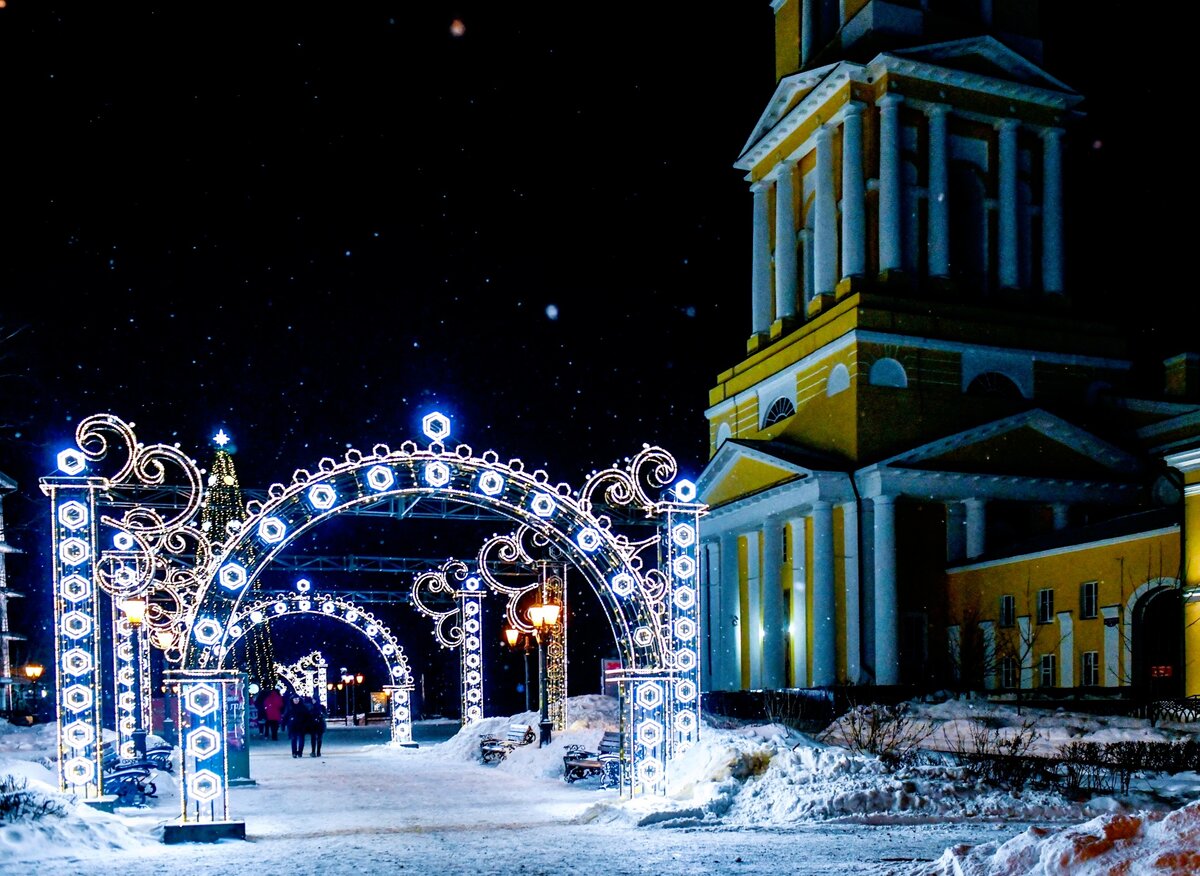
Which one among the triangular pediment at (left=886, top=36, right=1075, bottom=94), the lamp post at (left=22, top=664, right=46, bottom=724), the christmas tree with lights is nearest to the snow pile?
the christmas tree with lights

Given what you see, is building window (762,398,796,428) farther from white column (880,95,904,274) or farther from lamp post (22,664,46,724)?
lamp post (22,664,46,724)

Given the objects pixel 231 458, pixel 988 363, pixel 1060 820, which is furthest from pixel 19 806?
pixel 988 363

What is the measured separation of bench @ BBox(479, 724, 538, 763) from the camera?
26.3 m

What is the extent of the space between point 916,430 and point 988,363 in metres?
4.31

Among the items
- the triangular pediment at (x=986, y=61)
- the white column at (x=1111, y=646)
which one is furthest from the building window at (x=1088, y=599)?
the triangular pediment at (x=986, y=61)

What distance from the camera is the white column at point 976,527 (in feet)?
130

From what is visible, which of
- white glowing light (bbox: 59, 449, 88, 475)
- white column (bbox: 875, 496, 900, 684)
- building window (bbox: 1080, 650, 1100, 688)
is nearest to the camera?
white glowing light (bbox: 59, 449, 88, 475)

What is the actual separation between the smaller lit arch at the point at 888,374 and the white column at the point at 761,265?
846 cm

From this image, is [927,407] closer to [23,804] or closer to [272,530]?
[272,530]

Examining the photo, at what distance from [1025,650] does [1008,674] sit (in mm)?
1223

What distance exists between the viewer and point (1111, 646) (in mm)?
33625

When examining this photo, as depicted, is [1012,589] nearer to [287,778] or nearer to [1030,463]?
[1030,463]

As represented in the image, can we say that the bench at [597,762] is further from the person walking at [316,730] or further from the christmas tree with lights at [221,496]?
the person walking at [316,730]

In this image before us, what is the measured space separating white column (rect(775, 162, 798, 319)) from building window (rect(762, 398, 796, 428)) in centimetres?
359
